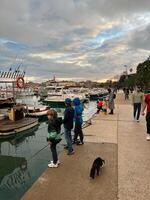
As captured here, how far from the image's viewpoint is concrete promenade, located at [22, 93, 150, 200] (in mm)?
5414

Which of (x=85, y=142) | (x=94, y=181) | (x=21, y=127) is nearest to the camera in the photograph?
(x=94, y=181)

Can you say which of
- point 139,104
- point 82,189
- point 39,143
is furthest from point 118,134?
point 82,189

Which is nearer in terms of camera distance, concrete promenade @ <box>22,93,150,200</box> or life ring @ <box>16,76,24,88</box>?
concrete promenade @ <box>22,93,150,200</box>

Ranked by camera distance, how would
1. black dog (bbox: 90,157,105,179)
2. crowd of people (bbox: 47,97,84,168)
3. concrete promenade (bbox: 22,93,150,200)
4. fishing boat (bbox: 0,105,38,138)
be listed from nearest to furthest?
concrete promenade (bbox: 22,93,150,200)
black dog (bbox: 90,157,105,179)
crowd of people (bbox: 47,97,84,168)
fishing boat (bbox: 0,105,38,138)

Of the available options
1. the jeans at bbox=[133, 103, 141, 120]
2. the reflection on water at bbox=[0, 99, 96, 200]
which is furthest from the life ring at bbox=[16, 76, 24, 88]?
the jeans at bbox=[133, 103, 141, 120]

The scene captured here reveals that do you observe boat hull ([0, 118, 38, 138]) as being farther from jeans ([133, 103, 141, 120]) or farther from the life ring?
jeans ([133, 103, 141, 120])

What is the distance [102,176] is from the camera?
20.8 ft

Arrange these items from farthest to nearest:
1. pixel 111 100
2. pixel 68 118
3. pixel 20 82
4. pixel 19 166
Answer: pixel 20 82, pixel 111 100, pixel 19 166, pixel 68 118

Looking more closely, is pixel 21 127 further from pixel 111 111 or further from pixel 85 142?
pixel 85 142

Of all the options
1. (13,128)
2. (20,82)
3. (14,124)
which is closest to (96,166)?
(13,128)

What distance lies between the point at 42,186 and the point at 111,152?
10.4ft

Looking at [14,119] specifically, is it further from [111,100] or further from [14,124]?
[111,100]

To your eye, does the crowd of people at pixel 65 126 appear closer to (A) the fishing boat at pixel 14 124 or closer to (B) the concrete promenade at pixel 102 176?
(B) the concrete promenade at pixel 102 176

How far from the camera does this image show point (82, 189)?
5633mm
